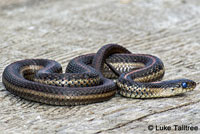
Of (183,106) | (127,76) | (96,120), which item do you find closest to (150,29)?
(127,76)

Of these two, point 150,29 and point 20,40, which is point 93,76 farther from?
point 150,29

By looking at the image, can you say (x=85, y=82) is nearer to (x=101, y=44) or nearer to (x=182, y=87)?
(x=182, y=87)

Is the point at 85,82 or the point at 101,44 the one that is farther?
the point at 101,44

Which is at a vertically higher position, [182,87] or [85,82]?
[85,82]

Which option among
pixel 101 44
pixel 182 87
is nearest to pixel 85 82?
pixel 182 87

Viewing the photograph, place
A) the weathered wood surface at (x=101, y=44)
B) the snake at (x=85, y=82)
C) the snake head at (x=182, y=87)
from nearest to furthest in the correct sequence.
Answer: the weathered wood surface at (x=101, y=44)
the snake at (x=85, y=82)
the snake head at (x=182, y=87)
